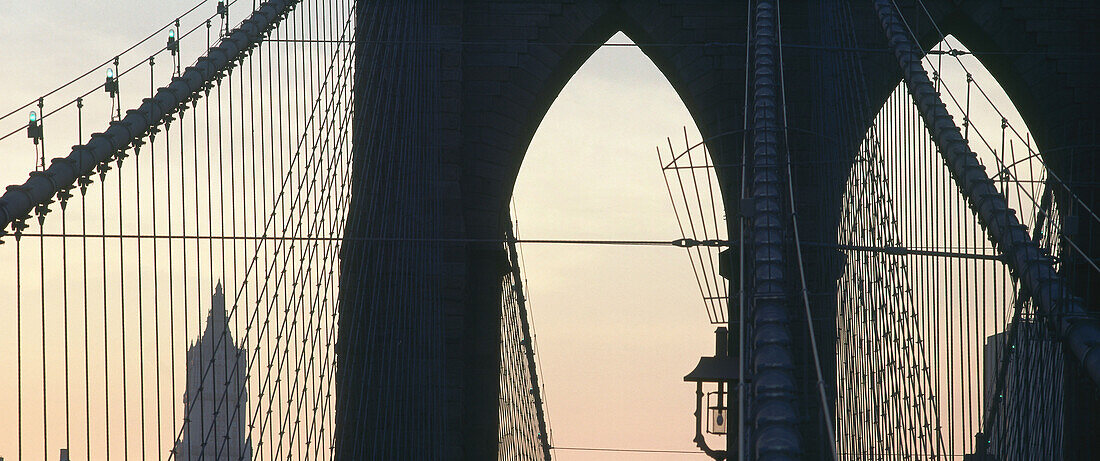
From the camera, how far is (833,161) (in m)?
13.7

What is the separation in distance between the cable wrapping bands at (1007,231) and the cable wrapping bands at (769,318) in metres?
0.81

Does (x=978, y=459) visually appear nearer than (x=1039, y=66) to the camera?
Yes

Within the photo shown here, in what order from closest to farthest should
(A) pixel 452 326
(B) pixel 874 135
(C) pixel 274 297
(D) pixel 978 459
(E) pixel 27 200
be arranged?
(E) pixel 27 200 < (D) pixel 978 459 < (C) pixel 274 297 < (B) pixel 874 135 < (A) pixel 452 326

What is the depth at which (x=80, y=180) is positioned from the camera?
6.46 metres

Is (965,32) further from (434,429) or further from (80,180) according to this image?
(80,180)

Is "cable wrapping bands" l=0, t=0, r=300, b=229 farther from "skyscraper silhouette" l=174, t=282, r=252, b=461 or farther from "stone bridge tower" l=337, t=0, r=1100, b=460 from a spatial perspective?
"stone bridge tower" l=337, t=0, r=1100, b=460

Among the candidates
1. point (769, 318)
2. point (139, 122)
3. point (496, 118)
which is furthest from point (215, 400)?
point (496, 118)

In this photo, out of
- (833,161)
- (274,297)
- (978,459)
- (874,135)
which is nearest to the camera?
(978,459)

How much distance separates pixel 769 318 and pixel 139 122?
3147 mm

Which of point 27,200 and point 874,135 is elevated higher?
point 874,135

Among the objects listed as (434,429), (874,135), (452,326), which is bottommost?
(434,429)

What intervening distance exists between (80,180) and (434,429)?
818 cm

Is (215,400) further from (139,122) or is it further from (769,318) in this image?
(769,318)

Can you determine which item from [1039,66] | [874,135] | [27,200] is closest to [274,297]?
[27,200]
